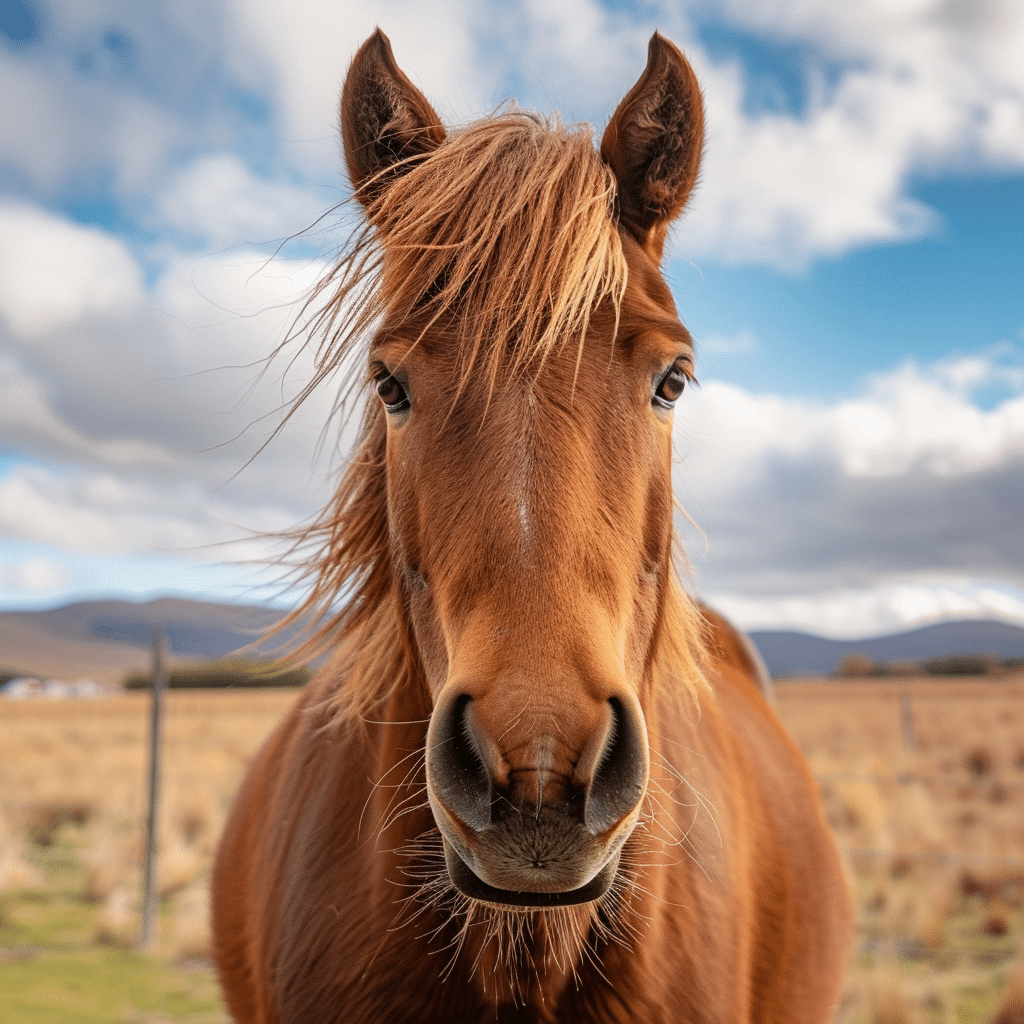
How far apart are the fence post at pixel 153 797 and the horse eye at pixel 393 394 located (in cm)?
642

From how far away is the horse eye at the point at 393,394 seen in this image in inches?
70.3

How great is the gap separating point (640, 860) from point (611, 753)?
674 mm

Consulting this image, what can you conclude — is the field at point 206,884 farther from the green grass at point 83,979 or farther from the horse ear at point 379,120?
the horse ear at point 379,120

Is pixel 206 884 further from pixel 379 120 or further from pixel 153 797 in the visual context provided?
pixel 379 120

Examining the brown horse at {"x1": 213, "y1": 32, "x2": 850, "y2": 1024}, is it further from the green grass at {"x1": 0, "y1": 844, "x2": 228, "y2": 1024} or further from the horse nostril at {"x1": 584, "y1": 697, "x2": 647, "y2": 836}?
the green grass at {"x1": 0, "y1": 844, "x2": 228, "y2": 1024}

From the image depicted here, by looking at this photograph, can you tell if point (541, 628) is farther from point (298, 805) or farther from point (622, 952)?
point (298, 805)

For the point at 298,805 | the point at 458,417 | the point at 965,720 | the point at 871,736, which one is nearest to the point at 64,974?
the point at 298,805

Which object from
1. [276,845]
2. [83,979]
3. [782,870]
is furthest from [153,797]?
[782,870]

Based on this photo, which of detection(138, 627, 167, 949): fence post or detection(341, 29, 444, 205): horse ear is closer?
detection(341, 29, 444, 205): horse ear

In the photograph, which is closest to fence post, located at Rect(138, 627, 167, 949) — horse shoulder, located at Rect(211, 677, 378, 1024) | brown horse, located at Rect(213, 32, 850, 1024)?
horse shoulder, located at Rect(211, 677, 378, 1024)

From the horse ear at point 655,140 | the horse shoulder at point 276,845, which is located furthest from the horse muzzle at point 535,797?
the horse ear at point 655,140

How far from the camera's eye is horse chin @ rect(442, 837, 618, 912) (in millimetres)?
1288

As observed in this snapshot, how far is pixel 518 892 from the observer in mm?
1286

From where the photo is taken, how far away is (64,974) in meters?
6.00
